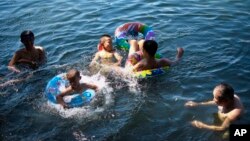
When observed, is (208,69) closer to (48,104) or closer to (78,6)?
(48,104)

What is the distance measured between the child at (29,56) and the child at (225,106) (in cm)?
485

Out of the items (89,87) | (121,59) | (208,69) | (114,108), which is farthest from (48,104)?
(208,69)

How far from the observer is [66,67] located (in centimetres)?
974

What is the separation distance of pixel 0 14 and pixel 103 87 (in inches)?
308

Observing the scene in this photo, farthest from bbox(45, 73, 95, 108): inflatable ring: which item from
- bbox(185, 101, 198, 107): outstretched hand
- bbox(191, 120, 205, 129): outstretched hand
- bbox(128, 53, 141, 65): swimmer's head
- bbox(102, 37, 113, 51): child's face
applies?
bbox(191, 120, 205, 129): outstretched hand

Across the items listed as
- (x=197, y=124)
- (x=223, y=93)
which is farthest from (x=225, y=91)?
(x=197, y=124)

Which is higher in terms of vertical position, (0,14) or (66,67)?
(0,14)

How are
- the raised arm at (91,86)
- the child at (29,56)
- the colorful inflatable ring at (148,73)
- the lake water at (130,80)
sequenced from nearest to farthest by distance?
the lake water at (130,80) → the raised arm at (91,86) → the colorful inflatable ring at (148,73) → the child at (29,56)

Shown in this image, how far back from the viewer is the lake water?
7098 millimetres

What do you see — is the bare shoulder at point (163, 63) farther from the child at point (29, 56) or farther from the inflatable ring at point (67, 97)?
the child at point (29, 56)

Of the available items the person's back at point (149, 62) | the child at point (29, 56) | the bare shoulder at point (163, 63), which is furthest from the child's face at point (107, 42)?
the child at point (29, 56)

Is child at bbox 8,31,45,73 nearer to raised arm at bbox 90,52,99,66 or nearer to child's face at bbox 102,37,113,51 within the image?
raised arm at bbox 90,52,99,66

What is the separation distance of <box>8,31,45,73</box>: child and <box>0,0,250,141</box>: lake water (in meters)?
0.24

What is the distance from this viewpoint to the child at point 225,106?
20.8 ft
